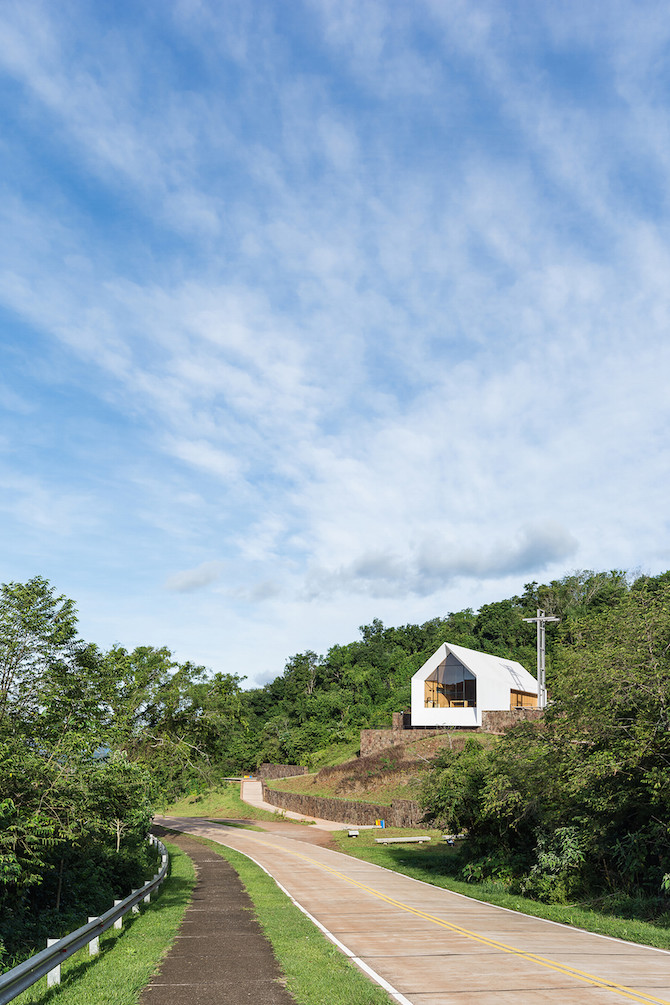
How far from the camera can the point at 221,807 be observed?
211 ft

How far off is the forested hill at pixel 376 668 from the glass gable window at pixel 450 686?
432 inches

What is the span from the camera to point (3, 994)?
Result: 26.1ft

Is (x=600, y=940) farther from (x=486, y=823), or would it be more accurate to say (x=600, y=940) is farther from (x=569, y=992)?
(x=486, y=823)

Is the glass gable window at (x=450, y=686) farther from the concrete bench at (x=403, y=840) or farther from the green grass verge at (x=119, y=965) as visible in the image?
the green grass verge at (x=119, y=965)

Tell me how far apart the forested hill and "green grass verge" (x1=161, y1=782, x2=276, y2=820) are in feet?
20.6

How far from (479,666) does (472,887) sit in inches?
1297

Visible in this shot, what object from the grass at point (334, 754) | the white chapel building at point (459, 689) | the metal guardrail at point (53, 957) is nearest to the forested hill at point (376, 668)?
the grass at point (334, 754)

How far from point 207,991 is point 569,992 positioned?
466 cm

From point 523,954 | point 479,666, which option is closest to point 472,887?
point 523,954

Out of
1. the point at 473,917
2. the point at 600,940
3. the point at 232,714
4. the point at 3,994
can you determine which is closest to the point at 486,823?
the point at 473,917

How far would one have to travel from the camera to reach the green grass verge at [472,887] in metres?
15.7

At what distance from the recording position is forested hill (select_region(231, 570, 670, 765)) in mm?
73875

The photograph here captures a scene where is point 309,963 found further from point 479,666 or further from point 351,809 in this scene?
point 479,666

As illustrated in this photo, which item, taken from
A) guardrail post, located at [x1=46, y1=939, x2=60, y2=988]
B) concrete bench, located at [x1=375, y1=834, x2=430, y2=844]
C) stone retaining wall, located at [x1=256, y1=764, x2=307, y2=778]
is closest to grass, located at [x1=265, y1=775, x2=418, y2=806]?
concrete bench, located at [x1=375, y1=834, x2=430, y2=844]
